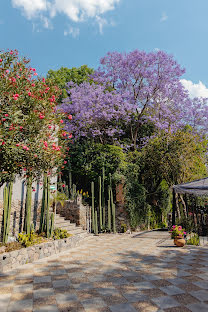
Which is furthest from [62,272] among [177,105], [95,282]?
[177,105]

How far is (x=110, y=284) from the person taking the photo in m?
4.23

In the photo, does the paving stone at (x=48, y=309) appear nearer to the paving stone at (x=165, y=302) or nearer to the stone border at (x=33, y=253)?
the paving stone at (x=165, y=302)

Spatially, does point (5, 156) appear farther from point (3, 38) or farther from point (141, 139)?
point (141, 139)

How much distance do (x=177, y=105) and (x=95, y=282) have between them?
14.4 metres

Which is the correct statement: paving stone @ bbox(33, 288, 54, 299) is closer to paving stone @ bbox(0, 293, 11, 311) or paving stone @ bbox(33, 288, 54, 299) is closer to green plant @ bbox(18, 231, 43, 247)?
paving stone @ bbox(0, 293, 11, 311)

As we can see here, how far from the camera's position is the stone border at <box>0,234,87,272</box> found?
5.20 meters

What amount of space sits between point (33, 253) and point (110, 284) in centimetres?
278

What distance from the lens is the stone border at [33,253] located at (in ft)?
17.1

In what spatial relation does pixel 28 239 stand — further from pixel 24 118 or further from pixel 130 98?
pixel 130 98

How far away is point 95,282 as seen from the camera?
4.35m

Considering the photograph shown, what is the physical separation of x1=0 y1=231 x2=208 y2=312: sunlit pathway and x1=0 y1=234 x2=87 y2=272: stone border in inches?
9.0

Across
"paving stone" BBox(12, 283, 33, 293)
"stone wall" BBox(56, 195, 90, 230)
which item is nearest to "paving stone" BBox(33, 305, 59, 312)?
"paving stone" BBox(12, 283, 33, 293)

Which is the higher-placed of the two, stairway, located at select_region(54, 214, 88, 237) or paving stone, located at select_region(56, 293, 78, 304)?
stairway, located at select_region(54, 214, 88, 237)

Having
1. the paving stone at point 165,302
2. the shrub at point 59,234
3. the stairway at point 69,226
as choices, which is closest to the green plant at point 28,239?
the shrub at point 59,234
